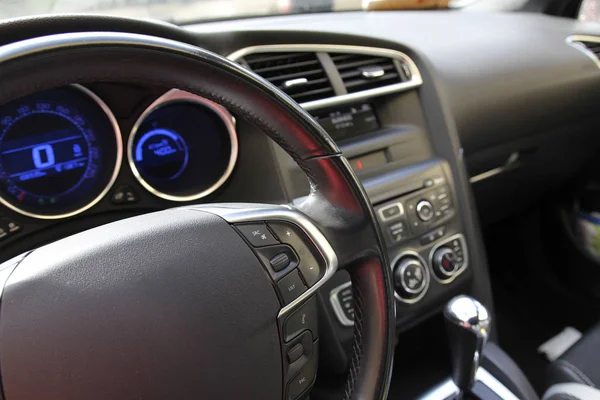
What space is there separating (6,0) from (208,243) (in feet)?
2.50

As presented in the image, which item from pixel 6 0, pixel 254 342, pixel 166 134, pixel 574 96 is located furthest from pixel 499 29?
pixel 254 342

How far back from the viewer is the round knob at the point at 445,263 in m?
1.09

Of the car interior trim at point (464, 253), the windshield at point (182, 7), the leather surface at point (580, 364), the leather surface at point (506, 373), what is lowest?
the leather surface at point (580, 364)

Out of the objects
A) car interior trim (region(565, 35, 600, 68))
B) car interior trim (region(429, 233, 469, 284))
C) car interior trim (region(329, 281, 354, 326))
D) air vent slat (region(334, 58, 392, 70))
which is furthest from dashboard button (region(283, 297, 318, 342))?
car interior trim (region(565, 35, 600, 68))

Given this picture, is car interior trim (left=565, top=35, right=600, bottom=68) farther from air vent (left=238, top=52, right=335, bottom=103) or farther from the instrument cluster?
the instrument cluster

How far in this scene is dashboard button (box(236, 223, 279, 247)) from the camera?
64cm

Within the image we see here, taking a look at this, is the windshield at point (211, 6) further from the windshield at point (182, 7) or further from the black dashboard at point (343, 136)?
the black dashboard at point (343, 136)

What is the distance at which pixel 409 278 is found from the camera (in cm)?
103

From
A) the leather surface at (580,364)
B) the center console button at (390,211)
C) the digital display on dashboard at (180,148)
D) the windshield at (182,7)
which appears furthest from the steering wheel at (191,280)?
the leather surface at (580,364)

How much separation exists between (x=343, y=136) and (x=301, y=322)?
55 cm

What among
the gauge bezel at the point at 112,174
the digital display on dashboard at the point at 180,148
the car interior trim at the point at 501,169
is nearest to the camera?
the gauge bezel at the point at 112,174

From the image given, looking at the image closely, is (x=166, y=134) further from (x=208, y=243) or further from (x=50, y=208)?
(x=208, y=243)

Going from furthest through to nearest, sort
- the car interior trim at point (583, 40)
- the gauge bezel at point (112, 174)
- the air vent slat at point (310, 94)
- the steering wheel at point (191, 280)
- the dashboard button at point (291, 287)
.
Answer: the car interior trim at point (583, 40)
the air vent slat at point (310, 94)
the gauge bezel at point (112, 174)
the dashboard button at point (291, 287)
the steering wheel at point (191, 280)

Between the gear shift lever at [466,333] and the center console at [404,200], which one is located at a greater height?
the center console at [404,200]
